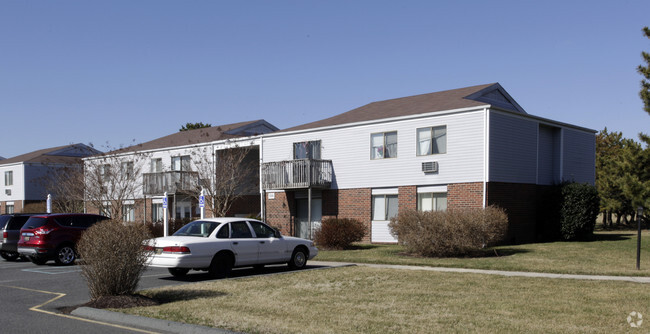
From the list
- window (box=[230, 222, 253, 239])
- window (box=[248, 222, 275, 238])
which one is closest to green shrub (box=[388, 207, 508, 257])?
window (box=[248, 222, 275, 238])

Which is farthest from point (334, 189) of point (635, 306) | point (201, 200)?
point (635, 306)

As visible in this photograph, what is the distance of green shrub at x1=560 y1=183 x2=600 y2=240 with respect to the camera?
25125mm

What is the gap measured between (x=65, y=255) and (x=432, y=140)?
1473 cm

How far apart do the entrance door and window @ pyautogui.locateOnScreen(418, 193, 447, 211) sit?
228 inches

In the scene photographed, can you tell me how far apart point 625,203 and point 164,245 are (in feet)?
135

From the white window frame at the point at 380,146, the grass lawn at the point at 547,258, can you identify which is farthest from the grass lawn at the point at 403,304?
the white window frame at the point at 380,146

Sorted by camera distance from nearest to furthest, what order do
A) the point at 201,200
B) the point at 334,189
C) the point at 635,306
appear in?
the point at 635,306 < the point at 201,200 < the point at 334,189

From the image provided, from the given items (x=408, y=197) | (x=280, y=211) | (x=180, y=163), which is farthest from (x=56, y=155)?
(x=408, y=197)

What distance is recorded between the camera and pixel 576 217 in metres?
25.1

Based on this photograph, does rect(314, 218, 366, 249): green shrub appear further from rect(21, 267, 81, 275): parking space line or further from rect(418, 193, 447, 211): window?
rect(21, 267, 81, 275): parking space line

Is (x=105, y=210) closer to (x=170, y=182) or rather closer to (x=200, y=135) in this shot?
(x=170, y=182)

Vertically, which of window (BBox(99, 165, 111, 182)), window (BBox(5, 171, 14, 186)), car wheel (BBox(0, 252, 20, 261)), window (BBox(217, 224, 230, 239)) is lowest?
car wheel (BBox(0, 252, 20, 261))

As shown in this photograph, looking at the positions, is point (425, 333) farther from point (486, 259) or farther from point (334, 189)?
point (334, 189)

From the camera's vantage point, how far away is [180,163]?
3734 centimetres
